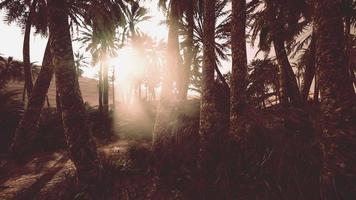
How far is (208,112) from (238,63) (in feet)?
5.78

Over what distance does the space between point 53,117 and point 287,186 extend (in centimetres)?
1224

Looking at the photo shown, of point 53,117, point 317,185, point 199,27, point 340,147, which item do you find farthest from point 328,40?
point 53,117

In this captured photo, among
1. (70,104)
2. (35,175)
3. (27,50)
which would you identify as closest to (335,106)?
(70,104)

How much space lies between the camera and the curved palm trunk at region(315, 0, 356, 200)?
277cm

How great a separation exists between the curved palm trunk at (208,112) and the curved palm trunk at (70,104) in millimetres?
2669

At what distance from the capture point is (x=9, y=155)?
8.36 metres

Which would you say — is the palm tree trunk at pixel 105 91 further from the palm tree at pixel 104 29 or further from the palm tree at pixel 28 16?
the palm tree at pixel 28 16

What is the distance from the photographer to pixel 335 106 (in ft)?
9.71

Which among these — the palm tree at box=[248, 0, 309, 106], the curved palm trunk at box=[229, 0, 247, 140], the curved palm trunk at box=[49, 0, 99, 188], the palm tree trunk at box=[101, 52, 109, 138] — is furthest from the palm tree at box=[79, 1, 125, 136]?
the palm tree at box=[248, 0, 309, 106]

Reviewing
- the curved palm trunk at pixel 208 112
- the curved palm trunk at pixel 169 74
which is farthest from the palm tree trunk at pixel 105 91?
the curved palm trunk at pixel 208 112

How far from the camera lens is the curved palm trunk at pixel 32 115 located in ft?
27.8

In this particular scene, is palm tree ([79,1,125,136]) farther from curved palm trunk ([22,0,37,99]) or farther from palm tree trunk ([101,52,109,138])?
curved palm trunk ([22,0,37,99])

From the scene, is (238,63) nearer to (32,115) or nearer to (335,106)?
(335,106)

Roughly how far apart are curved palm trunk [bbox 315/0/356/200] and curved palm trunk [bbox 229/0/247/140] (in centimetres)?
276
